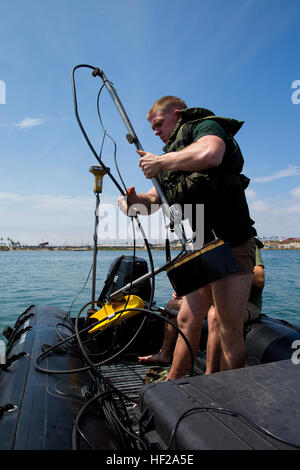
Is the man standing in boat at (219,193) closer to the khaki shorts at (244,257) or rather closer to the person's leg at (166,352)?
the khaki shorts at (244,257)

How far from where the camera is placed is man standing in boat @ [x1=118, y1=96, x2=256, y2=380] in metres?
1.79

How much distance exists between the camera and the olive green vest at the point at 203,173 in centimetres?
184

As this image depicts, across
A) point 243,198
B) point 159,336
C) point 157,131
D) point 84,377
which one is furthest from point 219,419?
point 159,336

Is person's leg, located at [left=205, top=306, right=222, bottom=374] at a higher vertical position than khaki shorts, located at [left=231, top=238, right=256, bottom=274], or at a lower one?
lower

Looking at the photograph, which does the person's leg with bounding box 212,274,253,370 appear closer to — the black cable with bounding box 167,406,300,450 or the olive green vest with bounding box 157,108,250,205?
the olive green vest with bounding box 157,108,250,205

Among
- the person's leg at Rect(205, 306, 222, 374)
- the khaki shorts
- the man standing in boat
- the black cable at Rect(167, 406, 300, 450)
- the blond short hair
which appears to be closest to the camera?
the black cable at Rect(167, 406, 300, 450)

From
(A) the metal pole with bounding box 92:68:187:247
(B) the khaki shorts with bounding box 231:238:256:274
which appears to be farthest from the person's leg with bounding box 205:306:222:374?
(A) the metal pole with bounding box 92:68:187:247

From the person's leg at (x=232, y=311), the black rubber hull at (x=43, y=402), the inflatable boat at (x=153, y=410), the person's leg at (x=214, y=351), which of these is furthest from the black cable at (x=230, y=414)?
the person's leg at (x=214, y=351)

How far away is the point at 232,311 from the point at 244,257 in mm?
346

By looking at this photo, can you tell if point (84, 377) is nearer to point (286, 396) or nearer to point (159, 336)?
point (286, 396)

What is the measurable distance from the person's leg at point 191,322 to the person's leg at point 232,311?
0.27 m

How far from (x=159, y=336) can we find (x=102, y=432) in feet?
7.88

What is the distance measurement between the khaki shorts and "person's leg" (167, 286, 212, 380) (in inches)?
13.2
